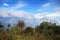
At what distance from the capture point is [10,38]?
2.10 meters

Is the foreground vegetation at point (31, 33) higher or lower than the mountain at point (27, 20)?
lower

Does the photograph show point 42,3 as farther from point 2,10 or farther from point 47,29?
point 2,10

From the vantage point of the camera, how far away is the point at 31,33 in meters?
2.11

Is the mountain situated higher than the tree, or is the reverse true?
the mountain

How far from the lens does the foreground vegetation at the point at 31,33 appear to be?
210 centimetres

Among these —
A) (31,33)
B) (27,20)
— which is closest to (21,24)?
(27,20)

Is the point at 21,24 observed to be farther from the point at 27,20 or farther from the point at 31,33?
the point at 31,33

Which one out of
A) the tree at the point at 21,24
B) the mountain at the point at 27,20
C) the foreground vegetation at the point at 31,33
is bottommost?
the foreground vegetation at the point at 31,33

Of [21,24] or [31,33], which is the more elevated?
[21,24]

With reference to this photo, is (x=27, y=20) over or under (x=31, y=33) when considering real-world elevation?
over

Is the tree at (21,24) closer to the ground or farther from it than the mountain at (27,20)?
closer to the ground

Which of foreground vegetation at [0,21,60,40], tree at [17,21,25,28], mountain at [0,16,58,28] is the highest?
mountain at [0,16,58,28]

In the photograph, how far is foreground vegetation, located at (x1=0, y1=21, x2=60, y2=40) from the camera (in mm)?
2102

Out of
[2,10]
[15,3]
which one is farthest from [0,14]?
[15,3]
